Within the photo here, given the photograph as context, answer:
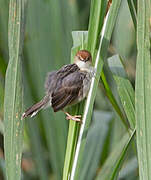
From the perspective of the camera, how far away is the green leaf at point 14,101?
1209 millimetres

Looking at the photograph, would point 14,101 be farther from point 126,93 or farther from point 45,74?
point 45,74

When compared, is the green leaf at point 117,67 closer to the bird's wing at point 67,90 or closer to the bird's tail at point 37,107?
the bird's wing at point 67,90

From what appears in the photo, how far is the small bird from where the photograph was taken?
161 centimetres

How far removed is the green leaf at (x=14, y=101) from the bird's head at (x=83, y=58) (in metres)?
0.30

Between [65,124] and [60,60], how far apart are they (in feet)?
1.36

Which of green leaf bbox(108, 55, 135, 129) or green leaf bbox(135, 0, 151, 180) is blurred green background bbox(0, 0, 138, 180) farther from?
green leaf bbox(135, 0, 151, 180)

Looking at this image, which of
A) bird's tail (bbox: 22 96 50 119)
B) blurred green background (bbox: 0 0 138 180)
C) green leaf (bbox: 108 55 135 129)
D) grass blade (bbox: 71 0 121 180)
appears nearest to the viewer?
grass blade (bbox: 71 0 121 180)

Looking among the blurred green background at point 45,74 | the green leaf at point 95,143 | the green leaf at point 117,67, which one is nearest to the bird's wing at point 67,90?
the green leaf at point 117,67

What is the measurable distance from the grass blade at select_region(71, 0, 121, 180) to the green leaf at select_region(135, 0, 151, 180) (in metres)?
0.19

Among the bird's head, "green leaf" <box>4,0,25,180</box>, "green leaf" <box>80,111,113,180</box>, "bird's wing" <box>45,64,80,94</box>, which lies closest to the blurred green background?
"green leaf" <box>80,111,113,180</box>

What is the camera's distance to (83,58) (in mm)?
1462

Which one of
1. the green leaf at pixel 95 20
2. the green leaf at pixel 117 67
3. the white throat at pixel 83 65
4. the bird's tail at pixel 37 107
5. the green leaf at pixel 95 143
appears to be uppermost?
the green leaf at pixel 95 20

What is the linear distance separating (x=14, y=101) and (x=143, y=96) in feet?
1.37

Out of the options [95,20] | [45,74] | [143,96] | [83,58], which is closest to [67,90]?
[83,58]
